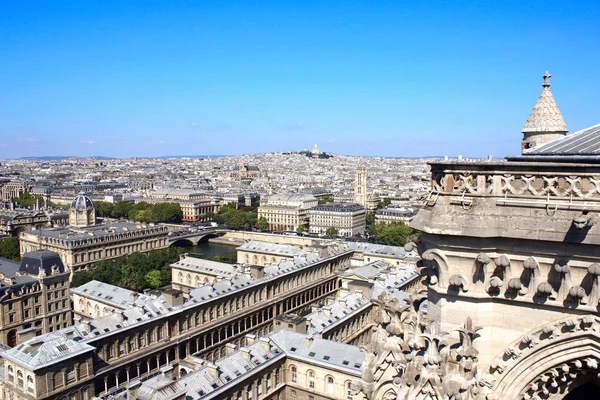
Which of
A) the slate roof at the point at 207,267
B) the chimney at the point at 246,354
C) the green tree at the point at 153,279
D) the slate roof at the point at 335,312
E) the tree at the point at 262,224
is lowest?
the tree at the point at 262,224

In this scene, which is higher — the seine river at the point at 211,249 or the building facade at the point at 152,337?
the building facade at the point at 152,337

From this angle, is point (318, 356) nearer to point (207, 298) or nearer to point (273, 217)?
point (207, 298)

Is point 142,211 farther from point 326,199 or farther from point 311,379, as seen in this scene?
point 311,379

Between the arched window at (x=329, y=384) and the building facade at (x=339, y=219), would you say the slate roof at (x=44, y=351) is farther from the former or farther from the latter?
the building facade at (x=339, y=219)

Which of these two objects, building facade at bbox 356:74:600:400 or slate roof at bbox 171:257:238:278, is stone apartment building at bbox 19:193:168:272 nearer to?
slate roof at bbox 171:257:238:278

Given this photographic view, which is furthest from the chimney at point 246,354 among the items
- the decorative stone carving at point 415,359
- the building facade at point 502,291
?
the building facade at point 502,291

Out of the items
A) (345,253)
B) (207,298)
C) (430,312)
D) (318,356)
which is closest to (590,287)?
(430,312)

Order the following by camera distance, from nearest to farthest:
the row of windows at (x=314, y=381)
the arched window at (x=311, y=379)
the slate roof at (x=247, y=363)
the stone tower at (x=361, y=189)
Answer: the slate roof at (x=247, y=363), the row of windows at (x=314, y=381), the arched window at (x=311, y=379), the stone tower at (x=361, y=189)

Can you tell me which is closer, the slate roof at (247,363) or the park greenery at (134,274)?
the slate roof at (247,363)
